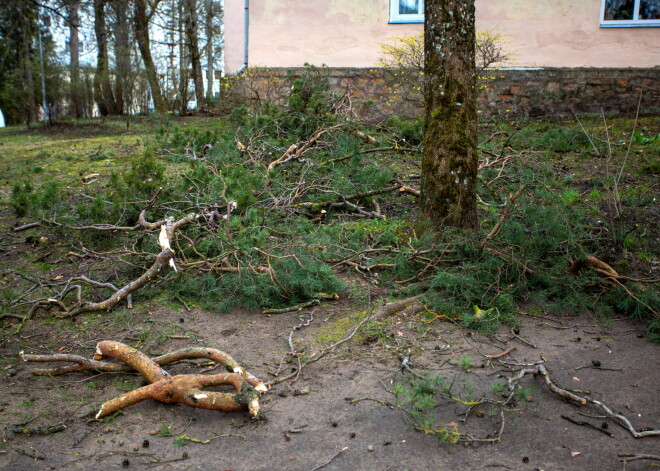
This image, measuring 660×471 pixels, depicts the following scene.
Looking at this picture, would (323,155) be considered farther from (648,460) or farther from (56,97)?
(56,97)

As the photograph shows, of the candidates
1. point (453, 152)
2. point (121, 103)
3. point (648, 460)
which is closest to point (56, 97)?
point (121, 103)

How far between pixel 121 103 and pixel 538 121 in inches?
468

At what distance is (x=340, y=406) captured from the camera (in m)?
3.34

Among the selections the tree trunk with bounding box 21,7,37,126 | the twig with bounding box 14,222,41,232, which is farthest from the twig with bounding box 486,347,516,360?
the tree trunk with bounding box 21,7,37,126

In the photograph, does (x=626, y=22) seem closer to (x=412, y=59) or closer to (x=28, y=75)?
(x=412, y=59)

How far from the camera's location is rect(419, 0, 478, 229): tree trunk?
517cm

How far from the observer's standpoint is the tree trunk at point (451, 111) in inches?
204

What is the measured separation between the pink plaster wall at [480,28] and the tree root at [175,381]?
947 centimetres

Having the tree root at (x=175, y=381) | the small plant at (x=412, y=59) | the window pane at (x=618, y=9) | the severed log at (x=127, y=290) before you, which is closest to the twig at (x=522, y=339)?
the tree root at (x=175, y=381)

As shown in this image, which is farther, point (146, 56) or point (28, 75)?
point (28, 75)

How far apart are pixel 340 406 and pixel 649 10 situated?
11.1m

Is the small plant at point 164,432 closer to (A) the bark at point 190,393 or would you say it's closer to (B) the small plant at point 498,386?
(A) the bark at point 190,393

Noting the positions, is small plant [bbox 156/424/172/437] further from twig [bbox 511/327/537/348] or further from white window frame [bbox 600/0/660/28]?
white window frame [bbox 600/0/660/28]

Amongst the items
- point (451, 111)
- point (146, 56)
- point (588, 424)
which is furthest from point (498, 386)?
point (146, 56)
